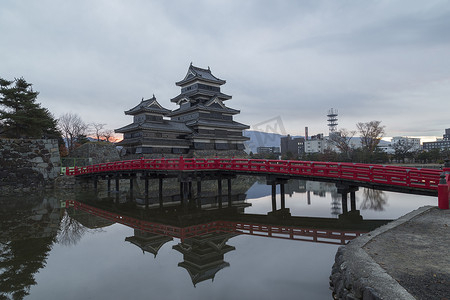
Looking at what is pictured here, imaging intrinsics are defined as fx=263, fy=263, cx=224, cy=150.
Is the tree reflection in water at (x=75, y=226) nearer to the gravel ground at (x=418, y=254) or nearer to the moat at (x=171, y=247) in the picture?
the moat at (x=171, y=247)

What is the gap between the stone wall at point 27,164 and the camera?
2677 centimetres

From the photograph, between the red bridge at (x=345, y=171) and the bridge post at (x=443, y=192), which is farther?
the red bridge at (x=345, y=171)

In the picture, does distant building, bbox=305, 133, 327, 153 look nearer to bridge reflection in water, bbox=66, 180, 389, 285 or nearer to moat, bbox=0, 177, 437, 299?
moat, bbox=0, 177, 437, 299

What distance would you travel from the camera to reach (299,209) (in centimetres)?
1656

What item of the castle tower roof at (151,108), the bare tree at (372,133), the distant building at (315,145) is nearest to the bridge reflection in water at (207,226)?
the castle tower roof at (151,108)

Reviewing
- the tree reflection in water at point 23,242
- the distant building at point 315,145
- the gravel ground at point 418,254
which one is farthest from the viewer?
the distant building at point 315,145

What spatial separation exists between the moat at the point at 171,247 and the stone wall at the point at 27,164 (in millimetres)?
10281

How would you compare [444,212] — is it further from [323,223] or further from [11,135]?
[11,135]

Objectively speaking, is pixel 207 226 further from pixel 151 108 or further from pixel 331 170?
pixel 151 108

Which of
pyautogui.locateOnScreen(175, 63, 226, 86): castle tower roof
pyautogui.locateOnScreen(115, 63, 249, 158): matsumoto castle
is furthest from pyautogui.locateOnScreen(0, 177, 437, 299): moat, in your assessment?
pyautogui.locateOnScreen(175, 63, 226, 86): castle tower roof

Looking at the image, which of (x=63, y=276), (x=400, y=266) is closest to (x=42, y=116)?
(x=63, y=276)

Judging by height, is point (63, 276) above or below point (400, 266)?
below

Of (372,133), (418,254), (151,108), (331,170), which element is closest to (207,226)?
(331,170)

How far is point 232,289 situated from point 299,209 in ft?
35.5
